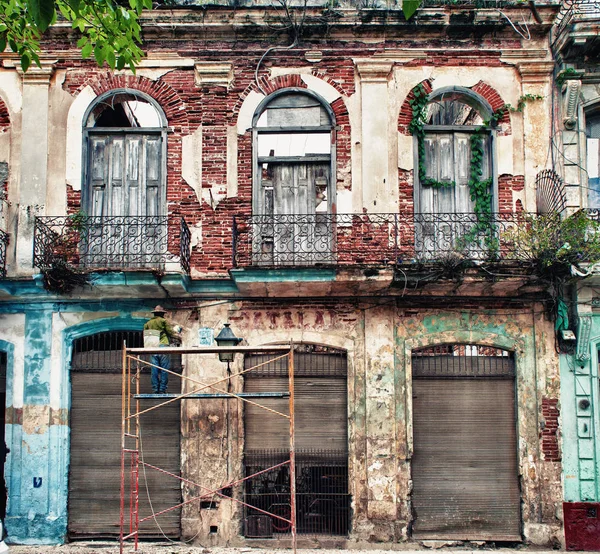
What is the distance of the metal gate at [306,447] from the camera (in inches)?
486

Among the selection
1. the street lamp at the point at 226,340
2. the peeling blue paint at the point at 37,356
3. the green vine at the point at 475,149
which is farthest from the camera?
the green vine at the point at 475,149

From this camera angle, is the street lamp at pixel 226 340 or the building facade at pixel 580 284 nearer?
the street lamp at pixel 226 340

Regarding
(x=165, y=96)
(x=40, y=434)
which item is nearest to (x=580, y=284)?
(x=165, y=96)

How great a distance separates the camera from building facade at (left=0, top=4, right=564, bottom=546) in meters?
12.4

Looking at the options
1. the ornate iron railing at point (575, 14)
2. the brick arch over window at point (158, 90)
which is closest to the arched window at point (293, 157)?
the brick arch over window at point (158, 90)

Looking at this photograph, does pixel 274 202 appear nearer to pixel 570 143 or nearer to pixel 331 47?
pixel 331 47

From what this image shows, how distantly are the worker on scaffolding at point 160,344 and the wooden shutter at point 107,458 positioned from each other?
0.65 m

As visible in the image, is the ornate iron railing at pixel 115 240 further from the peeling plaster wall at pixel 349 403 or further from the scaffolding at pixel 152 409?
the scaffolding at pixel 152 409

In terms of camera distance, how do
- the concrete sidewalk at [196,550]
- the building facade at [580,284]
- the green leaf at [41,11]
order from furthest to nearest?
1. the building facade at [580,284]
2. the concrete sidewalk at [196,550]
3. the green leaf at [41,11]

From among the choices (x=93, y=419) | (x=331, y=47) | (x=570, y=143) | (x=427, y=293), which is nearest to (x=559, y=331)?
(x=427, y=293)

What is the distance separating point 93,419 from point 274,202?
4671 mm

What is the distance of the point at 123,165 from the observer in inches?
527

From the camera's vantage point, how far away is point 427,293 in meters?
12.8

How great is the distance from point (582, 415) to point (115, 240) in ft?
26.5
